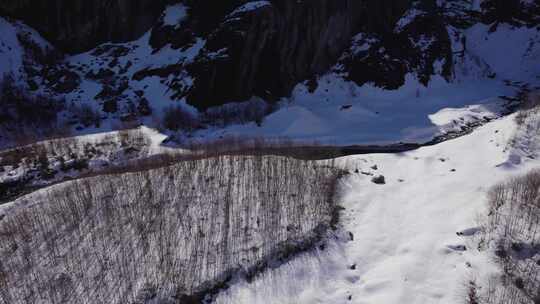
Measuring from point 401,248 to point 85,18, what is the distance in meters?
26.4

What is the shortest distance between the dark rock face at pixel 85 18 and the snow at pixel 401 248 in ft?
72.3

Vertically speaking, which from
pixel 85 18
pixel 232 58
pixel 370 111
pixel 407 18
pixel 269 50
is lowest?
pixel 370 111

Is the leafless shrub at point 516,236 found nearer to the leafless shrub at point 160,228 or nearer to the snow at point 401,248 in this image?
the snow at point 401,248

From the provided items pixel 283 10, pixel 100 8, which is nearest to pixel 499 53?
pixel 283 10

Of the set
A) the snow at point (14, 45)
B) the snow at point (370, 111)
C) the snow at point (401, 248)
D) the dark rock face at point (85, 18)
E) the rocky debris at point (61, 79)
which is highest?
the dark rock face at point (85, 18)

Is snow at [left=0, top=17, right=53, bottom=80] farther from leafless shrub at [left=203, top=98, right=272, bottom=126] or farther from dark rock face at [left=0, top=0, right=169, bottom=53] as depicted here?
leafless shrub at [left=203, top=98, right=272, bottom=126]

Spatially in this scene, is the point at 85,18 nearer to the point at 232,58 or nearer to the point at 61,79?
the point at 61,79

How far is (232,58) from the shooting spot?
2156cm

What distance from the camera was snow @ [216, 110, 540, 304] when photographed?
19.2 feet

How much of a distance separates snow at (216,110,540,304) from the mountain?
9.94m

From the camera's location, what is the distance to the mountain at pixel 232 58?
70.1 ft

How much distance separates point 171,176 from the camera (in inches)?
368

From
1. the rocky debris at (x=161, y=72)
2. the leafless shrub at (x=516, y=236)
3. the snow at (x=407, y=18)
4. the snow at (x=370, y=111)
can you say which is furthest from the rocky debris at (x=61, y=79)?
the leafless shrub at (x=516, y=236)

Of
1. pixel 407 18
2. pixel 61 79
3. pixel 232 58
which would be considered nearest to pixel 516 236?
pixel 232 58
